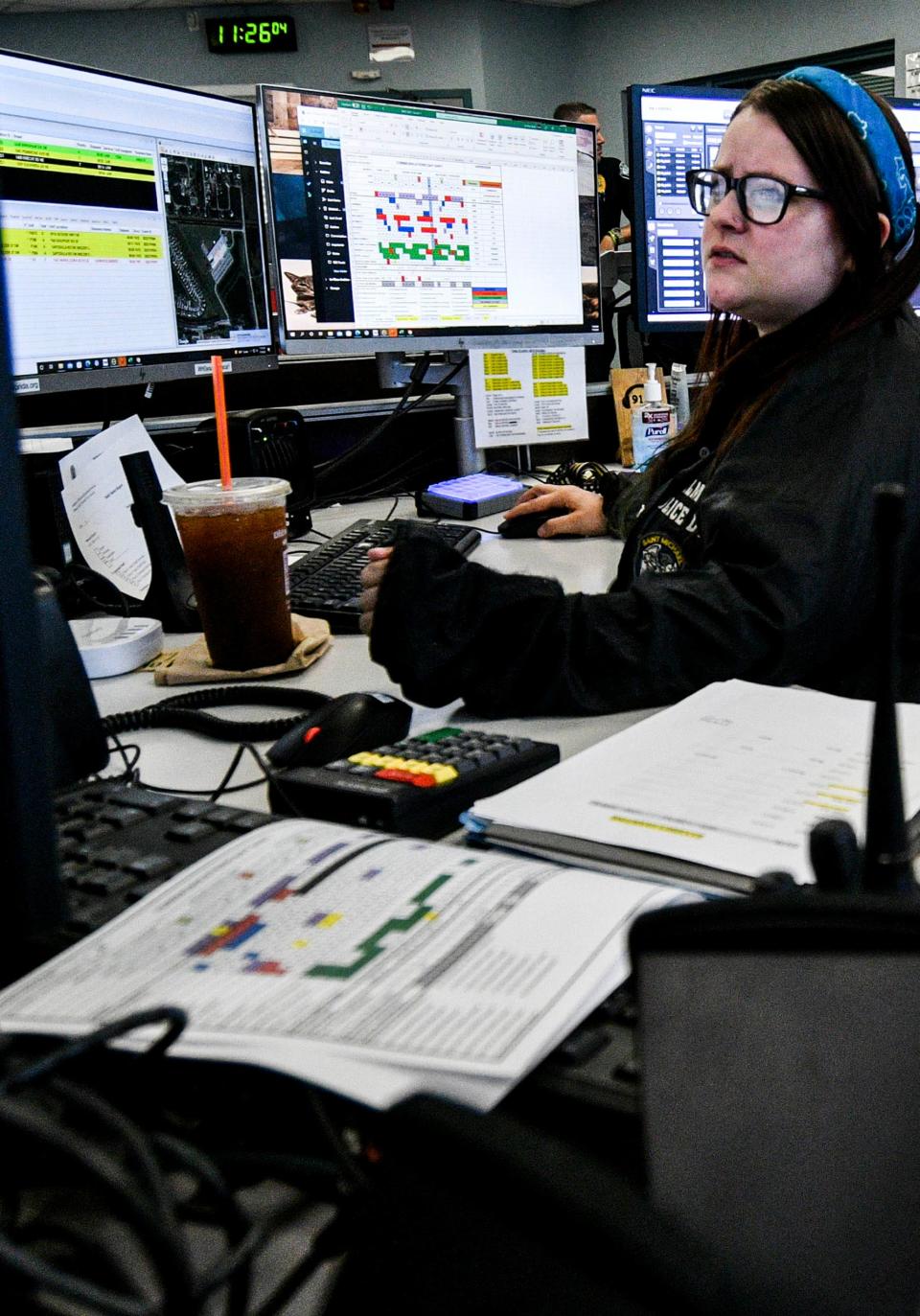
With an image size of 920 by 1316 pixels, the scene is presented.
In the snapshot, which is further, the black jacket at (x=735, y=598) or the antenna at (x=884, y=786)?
the black jacket at (x=735, y=598)

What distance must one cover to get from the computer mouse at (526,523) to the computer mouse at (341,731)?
2.69 feet

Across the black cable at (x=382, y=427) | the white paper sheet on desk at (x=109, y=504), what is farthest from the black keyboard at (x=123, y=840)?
the black cable at (x=382, y=427)

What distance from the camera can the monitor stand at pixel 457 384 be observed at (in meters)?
1.93

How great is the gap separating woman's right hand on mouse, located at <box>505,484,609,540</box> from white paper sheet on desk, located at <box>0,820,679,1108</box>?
109cm

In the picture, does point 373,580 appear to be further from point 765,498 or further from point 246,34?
point 246,34

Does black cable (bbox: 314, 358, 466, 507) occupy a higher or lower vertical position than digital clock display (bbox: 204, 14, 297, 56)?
lower

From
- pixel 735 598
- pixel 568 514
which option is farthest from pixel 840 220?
pixel 568 514

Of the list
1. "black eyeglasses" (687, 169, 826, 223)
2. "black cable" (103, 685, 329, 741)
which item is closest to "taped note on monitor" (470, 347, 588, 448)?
"black eyeglasses" (687, 169, 826, 223)

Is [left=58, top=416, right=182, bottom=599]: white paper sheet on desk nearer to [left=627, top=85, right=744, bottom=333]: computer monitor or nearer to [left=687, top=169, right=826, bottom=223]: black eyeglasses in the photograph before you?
[left=687, top=169, right=826, bottom=223]: black eyeglasses

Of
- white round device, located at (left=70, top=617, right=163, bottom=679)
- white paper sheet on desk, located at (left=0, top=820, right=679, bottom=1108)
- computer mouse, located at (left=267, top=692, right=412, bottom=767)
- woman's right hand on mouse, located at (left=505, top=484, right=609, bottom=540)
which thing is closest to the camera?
white paper sheet on desk, located at (left=0, top=820, right=679, bottom=1108)

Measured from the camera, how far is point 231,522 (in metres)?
1.04

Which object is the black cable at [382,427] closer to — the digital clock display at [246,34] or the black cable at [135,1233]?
the black cable at [135,1233]

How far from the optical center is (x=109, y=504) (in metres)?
1.26

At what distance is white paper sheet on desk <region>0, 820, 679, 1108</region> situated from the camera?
0.41 meters
